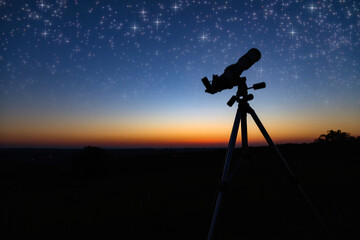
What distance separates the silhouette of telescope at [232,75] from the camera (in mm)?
2924

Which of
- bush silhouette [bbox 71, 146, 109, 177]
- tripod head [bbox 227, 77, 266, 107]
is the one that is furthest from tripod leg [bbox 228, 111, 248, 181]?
bush silhouette [bbox 71, 146, 109, 177]

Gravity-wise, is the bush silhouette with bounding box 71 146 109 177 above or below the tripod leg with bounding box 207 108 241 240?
below

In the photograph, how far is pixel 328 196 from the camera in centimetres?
505

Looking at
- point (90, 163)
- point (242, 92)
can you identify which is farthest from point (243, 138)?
point (90, 163)

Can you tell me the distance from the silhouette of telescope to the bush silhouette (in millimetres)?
18825

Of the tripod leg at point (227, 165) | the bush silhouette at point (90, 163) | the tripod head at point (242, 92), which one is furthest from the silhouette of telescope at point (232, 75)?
the bush silhouette at point (90, 163)

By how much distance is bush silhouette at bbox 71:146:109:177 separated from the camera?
19.4 meters

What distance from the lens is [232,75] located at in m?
2.96

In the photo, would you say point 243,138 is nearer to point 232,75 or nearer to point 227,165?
point 227,165

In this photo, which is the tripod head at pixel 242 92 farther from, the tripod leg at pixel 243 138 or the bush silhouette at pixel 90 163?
the bush silhouette at pixel 90 163

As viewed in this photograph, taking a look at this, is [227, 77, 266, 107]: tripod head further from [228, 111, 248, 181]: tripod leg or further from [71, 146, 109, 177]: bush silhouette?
[71, 146, 109, 177]: bush silhouette

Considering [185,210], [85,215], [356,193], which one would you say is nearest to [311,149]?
[356,193]

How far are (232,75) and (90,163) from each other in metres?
19.2

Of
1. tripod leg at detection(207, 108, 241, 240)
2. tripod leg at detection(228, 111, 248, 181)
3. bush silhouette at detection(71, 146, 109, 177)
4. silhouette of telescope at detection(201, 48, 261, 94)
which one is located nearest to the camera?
tripod leg at detection(207, 108, 241, 240)
